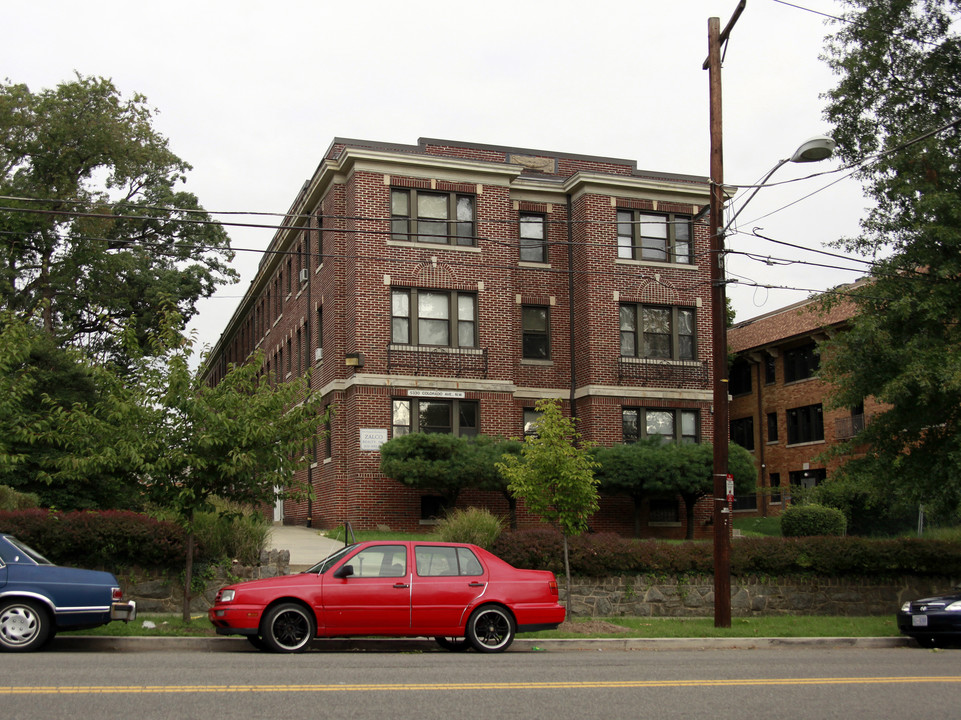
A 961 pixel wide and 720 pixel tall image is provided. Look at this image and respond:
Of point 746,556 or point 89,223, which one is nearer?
point 746,556

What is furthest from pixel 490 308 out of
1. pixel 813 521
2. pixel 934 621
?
pixel 934 621

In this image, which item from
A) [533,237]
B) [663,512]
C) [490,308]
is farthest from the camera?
[533,237]

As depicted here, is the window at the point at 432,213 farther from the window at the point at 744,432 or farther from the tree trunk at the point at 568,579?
the window at the point at 744,432

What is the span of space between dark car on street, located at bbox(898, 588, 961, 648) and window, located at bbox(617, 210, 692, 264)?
18.2m

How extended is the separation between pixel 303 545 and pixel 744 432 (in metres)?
26.4

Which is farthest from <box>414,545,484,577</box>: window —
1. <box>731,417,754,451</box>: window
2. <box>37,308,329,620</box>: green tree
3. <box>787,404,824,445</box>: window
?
<box>731,417,754,451</box>: window

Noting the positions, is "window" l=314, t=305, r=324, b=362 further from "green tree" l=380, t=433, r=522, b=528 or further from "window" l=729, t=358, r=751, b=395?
"window" l=729, t=358, r=751, b=395

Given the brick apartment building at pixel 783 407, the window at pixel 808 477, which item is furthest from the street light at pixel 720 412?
the window at pixel 808 477

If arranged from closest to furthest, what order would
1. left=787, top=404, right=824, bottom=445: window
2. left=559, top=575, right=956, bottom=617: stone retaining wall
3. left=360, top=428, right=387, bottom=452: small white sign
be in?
left=559, top=575, right=956, bottom=617: stone retaining wall → left=360, top=428, right=387, bottom=452: small white sign → left=787, top=404, right=824, bottom=445: window

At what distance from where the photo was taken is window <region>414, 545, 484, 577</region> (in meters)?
14.4

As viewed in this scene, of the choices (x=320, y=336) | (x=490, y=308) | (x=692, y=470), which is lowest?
(x=692, y=470)

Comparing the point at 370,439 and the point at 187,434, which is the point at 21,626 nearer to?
the point at 187,434

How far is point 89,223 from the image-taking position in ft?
121

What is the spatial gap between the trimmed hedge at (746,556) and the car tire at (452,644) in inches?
165
